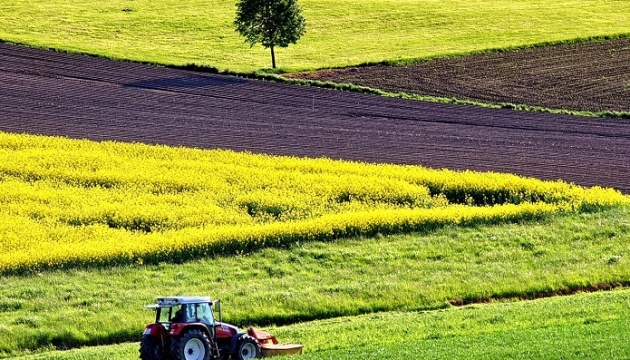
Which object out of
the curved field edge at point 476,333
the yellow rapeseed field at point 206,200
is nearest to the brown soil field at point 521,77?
the yellow rapeseed field at point 206,200

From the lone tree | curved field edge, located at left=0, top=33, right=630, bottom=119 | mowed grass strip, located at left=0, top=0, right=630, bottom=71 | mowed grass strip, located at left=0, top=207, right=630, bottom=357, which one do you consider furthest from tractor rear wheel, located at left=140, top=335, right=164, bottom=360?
the lone tree

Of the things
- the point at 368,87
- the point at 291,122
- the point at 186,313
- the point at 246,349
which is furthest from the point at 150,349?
the point at 368,87

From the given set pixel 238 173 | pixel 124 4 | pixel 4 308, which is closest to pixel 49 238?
pixel 4 308

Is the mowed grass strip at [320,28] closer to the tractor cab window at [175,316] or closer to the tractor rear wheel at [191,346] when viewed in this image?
the tractor cab window at [175,316]

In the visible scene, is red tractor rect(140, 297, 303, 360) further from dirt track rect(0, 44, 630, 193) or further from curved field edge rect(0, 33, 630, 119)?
curved field edge rect(0, 33, 630, 119)

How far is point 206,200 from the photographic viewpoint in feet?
123

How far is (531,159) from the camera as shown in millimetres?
45250

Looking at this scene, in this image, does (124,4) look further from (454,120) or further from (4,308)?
(4,308)

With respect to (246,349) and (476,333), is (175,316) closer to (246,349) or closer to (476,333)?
(246,349)

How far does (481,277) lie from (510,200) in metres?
8.59

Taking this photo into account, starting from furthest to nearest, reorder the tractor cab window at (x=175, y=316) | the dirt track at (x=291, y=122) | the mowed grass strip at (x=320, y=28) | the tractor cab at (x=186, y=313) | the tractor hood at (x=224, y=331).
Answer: the mowed grass strip at (x=320, y=28) → the dirt track at (x=291, y=122) → the tractor hood at (x=224, y=331) → the tractor cab window at (x=175, y=316) → the tractor cab at (x=186, y=313)

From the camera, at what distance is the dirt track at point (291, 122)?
150 ft

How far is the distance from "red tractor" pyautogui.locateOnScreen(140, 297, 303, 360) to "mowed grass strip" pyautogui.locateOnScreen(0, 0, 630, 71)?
3998cm

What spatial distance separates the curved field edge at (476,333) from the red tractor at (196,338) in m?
1.01
